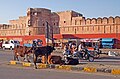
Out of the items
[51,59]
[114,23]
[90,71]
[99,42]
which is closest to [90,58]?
[51,59]

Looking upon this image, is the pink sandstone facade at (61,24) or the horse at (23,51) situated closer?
the horse at (23,51)

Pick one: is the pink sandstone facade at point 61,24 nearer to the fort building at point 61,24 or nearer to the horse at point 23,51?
the fort building at point 61,24

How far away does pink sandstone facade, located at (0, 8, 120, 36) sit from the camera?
61.3 m

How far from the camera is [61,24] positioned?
7194 cm

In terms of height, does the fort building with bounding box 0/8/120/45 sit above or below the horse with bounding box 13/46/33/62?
above

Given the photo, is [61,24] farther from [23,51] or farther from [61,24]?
[23,51]

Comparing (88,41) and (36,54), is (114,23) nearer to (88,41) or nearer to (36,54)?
(88,41)

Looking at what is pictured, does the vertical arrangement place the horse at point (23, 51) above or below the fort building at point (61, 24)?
below

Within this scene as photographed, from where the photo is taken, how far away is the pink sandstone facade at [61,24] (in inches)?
2413

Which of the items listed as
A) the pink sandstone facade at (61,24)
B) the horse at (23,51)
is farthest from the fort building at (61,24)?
the horse at (23,51)

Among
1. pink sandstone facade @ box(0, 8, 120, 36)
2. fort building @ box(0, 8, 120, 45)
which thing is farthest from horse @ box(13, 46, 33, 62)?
pink sandstone facade @ box(0, 8, 120, 36)

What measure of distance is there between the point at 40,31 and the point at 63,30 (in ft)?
21.7

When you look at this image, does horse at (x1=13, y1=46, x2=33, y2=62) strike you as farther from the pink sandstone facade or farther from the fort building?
the pink sandstone facade

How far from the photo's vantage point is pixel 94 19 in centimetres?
6331
